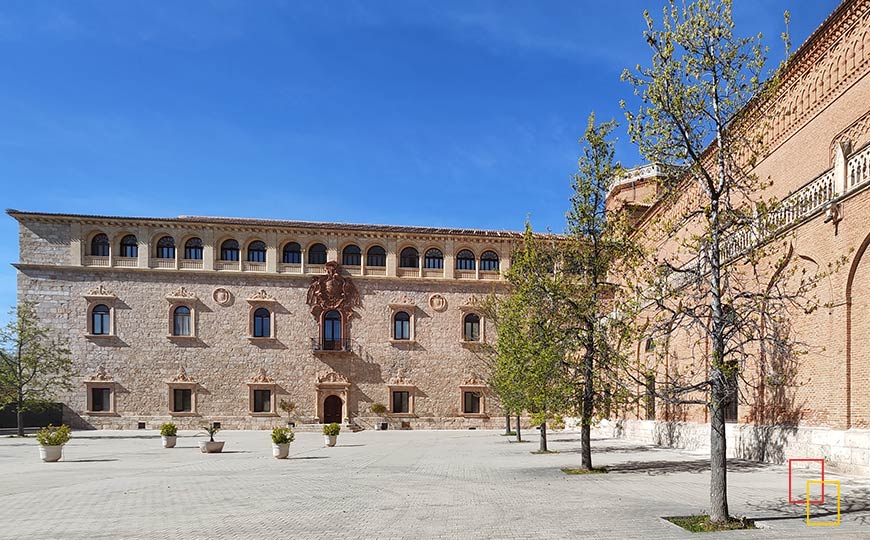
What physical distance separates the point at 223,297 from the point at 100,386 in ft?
33.1

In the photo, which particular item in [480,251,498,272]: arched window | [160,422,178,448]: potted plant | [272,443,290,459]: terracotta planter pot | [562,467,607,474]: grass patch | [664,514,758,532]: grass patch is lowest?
[160,422,178,448]: potted plant

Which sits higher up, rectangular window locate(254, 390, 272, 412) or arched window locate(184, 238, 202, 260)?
arched window locate(184, 238, 202, 260)

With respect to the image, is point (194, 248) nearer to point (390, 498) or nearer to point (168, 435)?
point (168, 435)

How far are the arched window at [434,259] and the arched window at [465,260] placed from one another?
123 centimetres

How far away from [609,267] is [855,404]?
6.89 m

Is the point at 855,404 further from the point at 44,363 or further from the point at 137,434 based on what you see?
the point at 44,363

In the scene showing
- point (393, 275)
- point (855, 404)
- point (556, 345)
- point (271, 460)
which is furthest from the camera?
point (393, 275)

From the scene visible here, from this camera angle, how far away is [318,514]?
11953 mm

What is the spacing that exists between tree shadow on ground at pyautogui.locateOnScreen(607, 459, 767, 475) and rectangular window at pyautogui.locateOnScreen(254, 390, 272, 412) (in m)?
30.7

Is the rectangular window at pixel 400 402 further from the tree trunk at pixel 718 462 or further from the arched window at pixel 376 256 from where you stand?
the tree trunk at pixel 718 462

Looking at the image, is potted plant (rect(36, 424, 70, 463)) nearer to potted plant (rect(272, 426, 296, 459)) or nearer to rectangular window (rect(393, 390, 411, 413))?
potted plant (rect(272, 426, 296, 459))

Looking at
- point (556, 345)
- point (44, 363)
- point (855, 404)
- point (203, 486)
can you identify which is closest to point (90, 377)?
point (44, 363)

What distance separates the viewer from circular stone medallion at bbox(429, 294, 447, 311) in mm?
47406

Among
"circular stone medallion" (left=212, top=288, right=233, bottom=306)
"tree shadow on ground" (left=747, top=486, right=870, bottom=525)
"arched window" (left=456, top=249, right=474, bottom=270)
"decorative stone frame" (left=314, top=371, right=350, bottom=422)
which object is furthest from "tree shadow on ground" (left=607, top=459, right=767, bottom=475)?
"circular stone medallion" (left=212, top=288, right=233, bottom=306)
